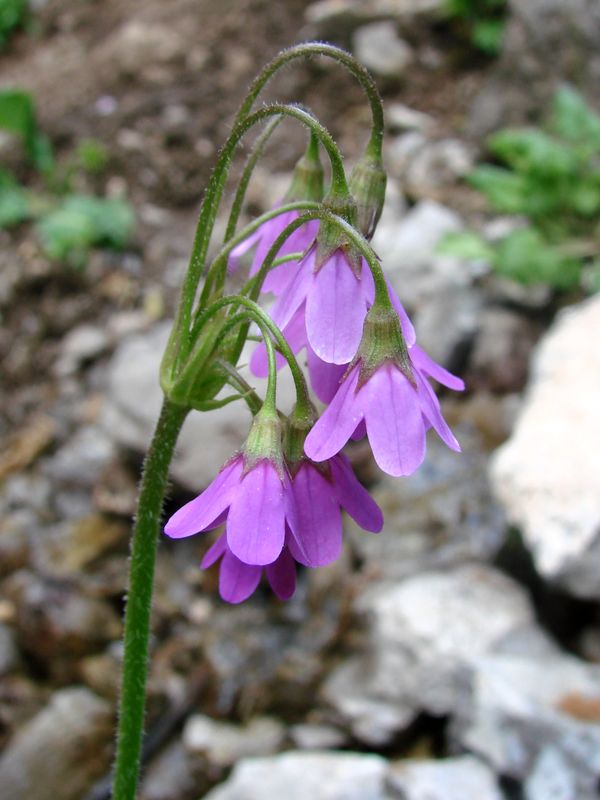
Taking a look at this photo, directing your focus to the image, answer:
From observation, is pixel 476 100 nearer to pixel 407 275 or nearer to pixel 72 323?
pixel 407 275

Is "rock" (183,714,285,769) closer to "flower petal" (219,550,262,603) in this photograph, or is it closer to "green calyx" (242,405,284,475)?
"flower petal" (219,550,262,603)

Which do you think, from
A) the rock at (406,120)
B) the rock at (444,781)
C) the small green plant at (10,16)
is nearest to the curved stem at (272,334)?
the rock at (444,781)

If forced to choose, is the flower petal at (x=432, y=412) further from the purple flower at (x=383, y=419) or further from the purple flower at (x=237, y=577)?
the purple flower at (x=237, y=577)

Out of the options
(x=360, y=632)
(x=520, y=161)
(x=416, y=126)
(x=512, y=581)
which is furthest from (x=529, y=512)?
(x=416, y=126)

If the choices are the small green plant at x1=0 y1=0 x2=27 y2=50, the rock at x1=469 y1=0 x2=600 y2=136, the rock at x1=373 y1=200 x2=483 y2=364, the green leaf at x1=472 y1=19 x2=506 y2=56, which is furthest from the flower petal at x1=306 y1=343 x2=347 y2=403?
the small green plant at x1=0 y1=0 x2=27 y2=50

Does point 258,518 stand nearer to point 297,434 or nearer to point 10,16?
point 297,434

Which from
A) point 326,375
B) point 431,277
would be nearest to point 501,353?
point 431,277
